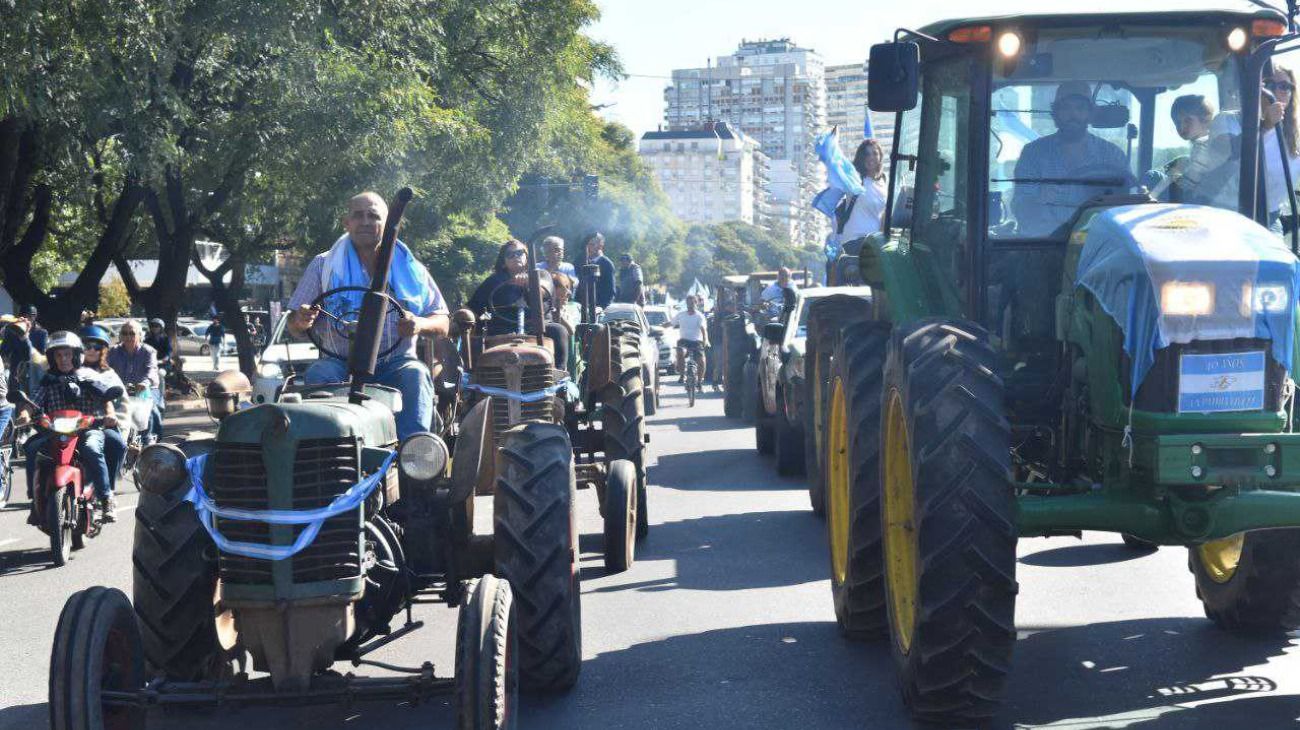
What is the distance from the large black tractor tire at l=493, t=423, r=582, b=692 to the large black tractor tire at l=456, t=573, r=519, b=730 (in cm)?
98

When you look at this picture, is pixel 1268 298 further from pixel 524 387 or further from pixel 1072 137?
pixel 524 387

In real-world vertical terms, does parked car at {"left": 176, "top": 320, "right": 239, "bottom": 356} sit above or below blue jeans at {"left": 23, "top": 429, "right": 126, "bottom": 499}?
below

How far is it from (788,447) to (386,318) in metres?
8.30

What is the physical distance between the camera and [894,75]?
6.91 metres

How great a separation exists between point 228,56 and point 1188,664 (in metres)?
17.4

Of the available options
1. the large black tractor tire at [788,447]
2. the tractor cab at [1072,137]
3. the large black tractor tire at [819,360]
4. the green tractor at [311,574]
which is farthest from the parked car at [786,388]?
the green tractor at [311,574]

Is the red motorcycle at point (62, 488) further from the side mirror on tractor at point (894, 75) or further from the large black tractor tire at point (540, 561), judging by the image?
the side mirror on tractor at point (894, 75)

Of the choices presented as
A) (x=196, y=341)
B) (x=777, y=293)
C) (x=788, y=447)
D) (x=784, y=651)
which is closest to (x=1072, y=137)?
(x=784, y=651)

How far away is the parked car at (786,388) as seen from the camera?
14.9 m

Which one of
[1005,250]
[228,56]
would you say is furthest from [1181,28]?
[228,56]

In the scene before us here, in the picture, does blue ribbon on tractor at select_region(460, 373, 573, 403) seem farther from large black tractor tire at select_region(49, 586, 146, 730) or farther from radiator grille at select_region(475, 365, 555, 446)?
large black tractor tire at select_region(49, 586, 146, 730)

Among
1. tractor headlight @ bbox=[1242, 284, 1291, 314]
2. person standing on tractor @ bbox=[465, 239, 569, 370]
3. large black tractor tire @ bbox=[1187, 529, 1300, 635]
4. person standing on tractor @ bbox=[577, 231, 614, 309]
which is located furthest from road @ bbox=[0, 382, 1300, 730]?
person standing on tractor @ bbox=[577, 231, 614, 309]

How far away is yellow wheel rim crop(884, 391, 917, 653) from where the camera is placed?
6668 millimetres

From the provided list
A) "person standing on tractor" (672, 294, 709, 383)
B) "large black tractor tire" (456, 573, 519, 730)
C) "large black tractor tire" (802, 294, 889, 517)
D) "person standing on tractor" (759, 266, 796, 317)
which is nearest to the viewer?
"large black tractor tire" (456, 573, 519, 730)
